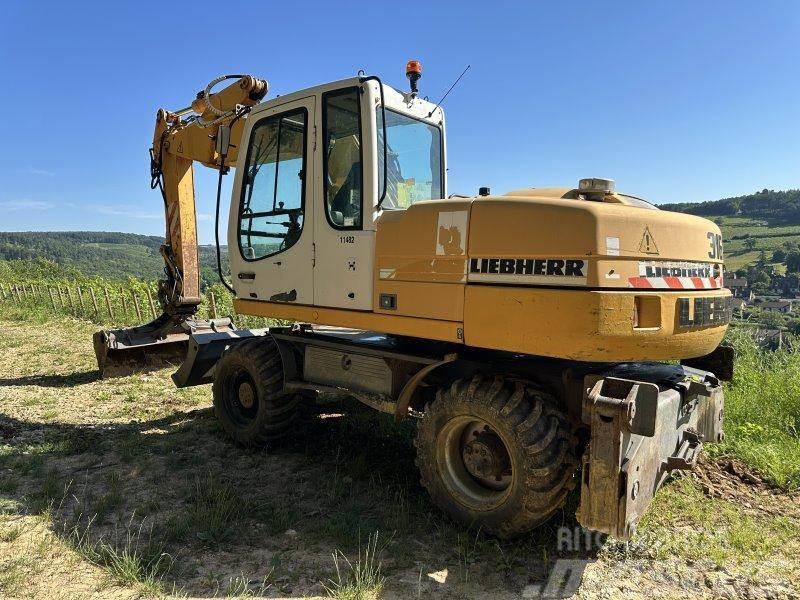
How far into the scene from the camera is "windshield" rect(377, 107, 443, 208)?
437cm

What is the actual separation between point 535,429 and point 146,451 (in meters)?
3.78

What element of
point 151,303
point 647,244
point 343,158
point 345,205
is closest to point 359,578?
point 647,244

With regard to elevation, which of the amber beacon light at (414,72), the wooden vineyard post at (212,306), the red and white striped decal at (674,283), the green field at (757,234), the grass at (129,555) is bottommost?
the grass at (129,555)

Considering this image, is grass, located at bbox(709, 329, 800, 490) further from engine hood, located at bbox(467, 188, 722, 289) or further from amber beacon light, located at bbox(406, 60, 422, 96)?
amber beacon light, located at bbox(406, 60, 422, 96)

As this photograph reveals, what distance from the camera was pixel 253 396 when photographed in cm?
538

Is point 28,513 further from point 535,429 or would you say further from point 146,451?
point 535,429

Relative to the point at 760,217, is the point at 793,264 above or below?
below

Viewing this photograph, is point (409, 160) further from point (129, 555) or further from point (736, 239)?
point (736, 239)

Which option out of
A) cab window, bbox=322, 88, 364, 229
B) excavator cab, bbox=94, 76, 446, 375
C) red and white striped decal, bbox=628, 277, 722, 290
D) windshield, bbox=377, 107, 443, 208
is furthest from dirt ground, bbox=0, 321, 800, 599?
windshield, bbox=377, 107, 443, 208

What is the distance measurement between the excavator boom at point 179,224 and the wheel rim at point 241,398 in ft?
6.72

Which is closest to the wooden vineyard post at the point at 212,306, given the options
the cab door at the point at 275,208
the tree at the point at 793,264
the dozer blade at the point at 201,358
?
the dozer blade at the point at 201,358

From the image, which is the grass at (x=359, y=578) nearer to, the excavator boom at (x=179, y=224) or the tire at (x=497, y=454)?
the tire at (x=497, y=454)

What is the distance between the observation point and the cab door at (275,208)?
4570mm

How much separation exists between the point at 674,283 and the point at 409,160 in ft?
7.84
